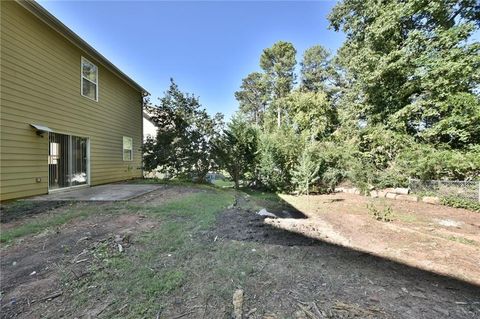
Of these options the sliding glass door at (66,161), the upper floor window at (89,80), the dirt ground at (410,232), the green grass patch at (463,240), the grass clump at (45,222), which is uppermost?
the upper floor window at (89,80)

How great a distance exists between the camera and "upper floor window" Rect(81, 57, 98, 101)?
7.91 metres

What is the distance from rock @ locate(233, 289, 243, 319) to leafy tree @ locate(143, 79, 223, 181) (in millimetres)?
8013

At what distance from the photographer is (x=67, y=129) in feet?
23.3

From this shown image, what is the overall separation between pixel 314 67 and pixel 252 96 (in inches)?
300

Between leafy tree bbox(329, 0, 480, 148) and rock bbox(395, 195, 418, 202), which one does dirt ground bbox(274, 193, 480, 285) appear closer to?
rock bbox(395, 195, 418, 202)

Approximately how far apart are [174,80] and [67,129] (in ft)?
15.6

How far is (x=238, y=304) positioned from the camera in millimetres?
2068

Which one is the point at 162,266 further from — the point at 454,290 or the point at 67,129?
the point at 67,129

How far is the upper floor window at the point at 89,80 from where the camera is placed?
25.9 feet

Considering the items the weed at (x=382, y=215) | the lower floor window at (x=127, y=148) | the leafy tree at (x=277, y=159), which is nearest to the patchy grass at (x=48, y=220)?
the lower floor window at (x=127, y=148)

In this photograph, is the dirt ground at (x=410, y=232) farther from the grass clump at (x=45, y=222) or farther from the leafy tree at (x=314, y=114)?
the leafy tree at (x=314, y=114)

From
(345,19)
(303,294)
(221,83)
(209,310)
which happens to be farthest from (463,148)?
(221,83)

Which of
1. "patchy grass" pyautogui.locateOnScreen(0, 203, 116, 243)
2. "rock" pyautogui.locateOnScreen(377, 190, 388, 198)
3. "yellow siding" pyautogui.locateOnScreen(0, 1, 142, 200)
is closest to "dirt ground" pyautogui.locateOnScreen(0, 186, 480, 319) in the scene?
"patchy grass" pyautogui.locateOnScreen(0, 203, 116, 243)

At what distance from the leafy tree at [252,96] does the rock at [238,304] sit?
2457 centimetres
